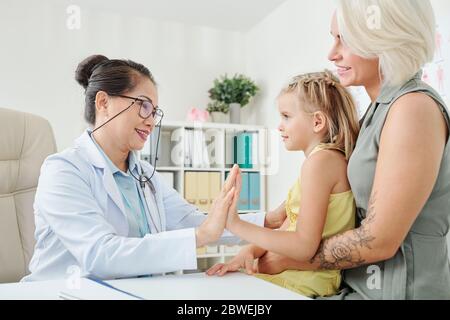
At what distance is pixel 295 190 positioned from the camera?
1.17 metres

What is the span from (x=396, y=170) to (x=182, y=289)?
1.67 feet

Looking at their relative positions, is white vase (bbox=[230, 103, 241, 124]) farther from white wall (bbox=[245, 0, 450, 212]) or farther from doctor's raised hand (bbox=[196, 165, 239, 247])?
doctor's raised hand (bbox=[196, 165, 239, 247])

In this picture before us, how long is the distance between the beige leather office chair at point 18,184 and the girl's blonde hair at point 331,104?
1043mm

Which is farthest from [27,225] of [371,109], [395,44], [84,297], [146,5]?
[146,5]

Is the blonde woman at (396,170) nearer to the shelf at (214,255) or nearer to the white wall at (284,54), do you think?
the white wall at (284,54)

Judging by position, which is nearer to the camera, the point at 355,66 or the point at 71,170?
the point at 355,66

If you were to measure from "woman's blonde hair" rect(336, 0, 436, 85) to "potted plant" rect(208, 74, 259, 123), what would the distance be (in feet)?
8.26

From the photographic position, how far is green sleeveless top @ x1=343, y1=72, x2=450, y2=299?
94 cm

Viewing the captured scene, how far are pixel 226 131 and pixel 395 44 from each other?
96.3 inches

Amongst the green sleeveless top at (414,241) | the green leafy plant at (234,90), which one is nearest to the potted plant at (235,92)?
the green leafy plant at (234,90)

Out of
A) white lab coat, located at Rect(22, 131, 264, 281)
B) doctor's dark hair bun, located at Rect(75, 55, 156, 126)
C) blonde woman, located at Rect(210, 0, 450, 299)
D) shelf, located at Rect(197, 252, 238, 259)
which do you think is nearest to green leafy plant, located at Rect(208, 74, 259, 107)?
shelf, located at Rect(197, 252, 238, 259)

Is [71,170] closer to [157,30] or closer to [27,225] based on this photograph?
[27,225]

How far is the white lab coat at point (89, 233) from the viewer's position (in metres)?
0.98

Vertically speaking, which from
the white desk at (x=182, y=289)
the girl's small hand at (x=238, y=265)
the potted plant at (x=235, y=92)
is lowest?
the girl's small hand at (x=238, y=265)
